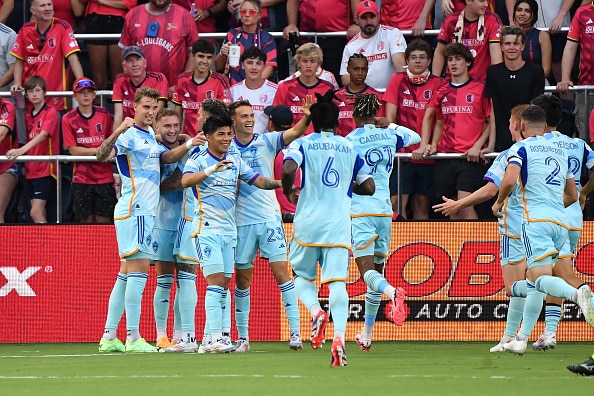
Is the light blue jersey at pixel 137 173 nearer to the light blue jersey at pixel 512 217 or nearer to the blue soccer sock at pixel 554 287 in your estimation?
the light blue jersey at pixel 512 217

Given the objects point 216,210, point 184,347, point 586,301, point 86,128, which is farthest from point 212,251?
point 86,128

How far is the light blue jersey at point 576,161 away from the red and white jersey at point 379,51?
4.62 m

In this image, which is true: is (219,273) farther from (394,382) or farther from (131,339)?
(394,382)

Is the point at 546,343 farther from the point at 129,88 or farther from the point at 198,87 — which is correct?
the point at 129,88

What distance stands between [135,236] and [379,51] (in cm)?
592

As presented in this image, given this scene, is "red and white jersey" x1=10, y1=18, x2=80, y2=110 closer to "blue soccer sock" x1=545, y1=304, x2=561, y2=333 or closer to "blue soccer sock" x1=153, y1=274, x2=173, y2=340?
"blue soccer sock" x1=153, y1=274, x2=173, y2=340

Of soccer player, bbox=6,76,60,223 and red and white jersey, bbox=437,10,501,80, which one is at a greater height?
red and white jersey, bbox=437,10,501,80

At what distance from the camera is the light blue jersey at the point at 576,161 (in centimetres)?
1176

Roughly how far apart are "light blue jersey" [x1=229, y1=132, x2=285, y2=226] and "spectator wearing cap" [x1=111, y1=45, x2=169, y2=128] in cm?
421

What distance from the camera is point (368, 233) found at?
12.2m

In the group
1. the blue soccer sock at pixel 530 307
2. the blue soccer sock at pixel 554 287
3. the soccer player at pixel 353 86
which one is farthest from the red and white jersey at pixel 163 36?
the blue soccer sock at pixel 554 287

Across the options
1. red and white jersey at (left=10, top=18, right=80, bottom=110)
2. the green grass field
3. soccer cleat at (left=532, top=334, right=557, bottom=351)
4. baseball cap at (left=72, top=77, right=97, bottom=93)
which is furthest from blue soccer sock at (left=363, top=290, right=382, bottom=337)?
red and white jersey at (left=10, top=18, right=80, bottom=110)

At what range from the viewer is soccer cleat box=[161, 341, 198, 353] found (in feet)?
40.7

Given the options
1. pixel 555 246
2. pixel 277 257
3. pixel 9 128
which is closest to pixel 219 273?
pixel 277 257
